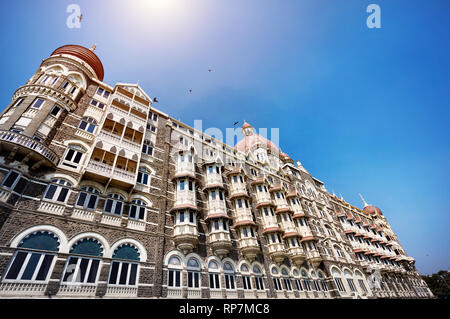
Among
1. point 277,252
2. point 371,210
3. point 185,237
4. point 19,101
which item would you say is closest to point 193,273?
point 185,237

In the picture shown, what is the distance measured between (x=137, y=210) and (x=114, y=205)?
1.97m

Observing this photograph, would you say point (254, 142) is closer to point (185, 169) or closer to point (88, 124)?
point (185, 169)

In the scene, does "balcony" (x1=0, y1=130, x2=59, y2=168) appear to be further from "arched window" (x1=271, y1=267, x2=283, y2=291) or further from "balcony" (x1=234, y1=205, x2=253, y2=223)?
"arched window" (x1=271, y1=267, x2=283, y2=291)

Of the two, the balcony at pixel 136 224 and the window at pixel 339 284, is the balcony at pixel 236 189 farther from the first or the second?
the window at pixel 339 284

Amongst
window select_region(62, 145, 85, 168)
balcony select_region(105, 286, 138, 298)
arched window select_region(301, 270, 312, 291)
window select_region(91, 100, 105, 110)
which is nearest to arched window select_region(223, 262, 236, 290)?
balcony select_region(105, 286, 138, 298)

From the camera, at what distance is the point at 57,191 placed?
1586cm

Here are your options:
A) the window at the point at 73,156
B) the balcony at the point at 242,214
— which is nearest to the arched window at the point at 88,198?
the window at the point at 73,156

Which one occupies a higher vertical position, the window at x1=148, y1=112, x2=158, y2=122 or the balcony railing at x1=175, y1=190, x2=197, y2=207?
the window at x1=148, y1=112, x2=158, y2=122

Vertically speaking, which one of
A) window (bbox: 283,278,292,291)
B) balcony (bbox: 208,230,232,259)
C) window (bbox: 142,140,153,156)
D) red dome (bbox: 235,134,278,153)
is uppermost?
red dome (bbox: 235,134,278,153)

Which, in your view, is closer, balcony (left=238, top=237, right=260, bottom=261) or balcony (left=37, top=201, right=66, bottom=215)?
balcony (left=37, top=201, right=66, bottom=215)

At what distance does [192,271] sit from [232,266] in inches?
188

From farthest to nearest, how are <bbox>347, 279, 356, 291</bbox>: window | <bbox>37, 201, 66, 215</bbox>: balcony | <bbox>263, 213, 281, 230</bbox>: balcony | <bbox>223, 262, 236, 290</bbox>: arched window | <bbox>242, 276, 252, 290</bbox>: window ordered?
<bbox>347, 279, 356, 291</bbox>: window < <bbox>263, 213, 281, 230</bbox>: balcony < <bbox>242, 276, 252, 290</bbox>: window < <bbox>223, 262, 236, 290</bbox>: arched window < <bbox>37, 201, 66, 215</bbox>: balcony

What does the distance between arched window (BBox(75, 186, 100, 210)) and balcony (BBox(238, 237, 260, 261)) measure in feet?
49.6

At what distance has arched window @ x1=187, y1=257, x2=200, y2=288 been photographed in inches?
719
